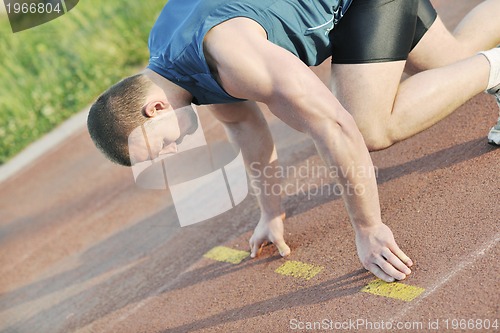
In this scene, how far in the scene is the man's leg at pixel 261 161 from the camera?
11.8 ft

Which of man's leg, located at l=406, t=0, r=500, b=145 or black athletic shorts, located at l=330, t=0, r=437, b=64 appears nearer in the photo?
black athletic shorts, located at l=330, t=0, r=437, b=64

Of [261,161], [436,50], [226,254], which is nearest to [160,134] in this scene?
[261,161]

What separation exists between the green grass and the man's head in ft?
13.8

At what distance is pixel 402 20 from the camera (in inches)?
131

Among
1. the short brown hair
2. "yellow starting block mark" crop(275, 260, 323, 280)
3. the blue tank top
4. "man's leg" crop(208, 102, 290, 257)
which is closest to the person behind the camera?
the blue tank top

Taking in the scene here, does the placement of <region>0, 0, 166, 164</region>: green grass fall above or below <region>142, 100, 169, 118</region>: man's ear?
below

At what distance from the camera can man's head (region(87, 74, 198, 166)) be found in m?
2.99

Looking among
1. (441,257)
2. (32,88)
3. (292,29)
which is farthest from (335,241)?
(32,88)

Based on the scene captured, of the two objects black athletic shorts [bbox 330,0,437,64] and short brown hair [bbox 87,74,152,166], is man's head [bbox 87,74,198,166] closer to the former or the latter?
short brown hair [bbox 87,74,152,166]

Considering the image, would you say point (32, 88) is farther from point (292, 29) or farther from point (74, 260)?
point (292, 29)

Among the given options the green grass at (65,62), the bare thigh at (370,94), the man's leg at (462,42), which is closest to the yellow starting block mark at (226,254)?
the bare thigh at (370,94)

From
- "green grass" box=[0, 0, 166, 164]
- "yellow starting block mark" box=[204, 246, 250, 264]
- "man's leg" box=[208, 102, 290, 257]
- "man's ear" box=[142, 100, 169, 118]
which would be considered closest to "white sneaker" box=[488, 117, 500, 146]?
"man's leg" box=[208, 102, 290, 257]

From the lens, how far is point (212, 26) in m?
2.83

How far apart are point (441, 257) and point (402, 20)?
1.14 meters
